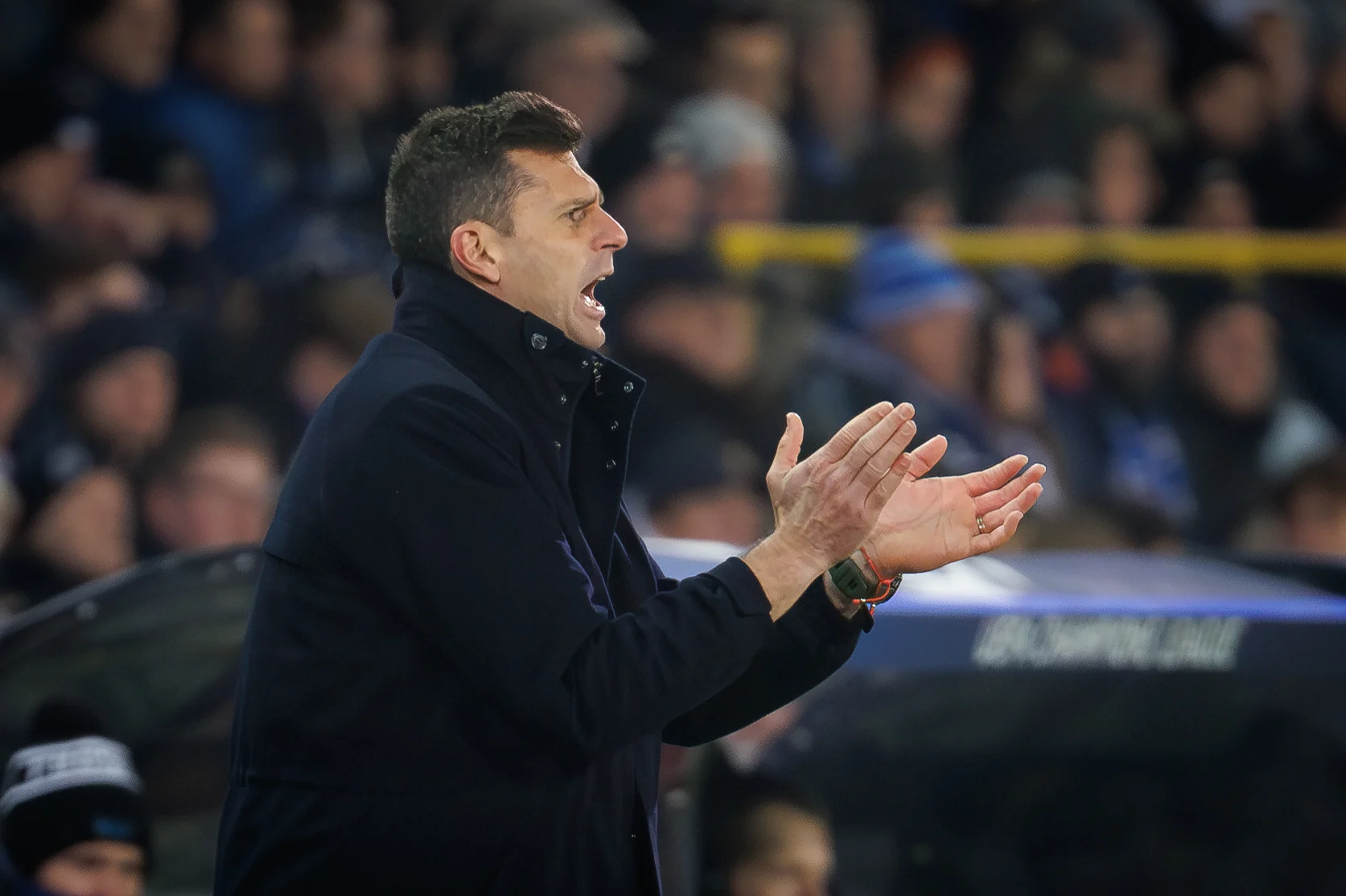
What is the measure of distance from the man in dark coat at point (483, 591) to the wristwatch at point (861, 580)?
7.6 inches

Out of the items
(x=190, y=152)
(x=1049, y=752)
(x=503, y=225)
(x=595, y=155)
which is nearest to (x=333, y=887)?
(x=503, y=225)

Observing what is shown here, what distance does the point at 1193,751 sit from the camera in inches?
116

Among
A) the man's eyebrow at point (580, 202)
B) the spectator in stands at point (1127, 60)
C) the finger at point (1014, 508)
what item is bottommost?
the finger at point (1014, 508)

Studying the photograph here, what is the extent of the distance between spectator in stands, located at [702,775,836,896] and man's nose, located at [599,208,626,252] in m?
1.16

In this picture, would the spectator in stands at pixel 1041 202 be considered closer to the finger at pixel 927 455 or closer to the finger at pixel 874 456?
the finger at pixel 927 455

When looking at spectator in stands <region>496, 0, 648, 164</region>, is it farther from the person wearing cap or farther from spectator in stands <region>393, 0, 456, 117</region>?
the person wearing cap

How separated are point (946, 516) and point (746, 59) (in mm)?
3715

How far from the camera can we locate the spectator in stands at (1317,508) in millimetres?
4867

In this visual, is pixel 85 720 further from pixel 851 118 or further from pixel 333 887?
pixel 851 118

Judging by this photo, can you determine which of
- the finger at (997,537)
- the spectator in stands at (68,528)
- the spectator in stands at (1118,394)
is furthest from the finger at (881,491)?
the spectator in stands at (1118,394)

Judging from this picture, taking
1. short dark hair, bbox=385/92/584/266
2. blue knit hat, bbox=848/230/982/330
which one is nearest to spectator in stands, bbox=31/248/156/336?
blue knit hat, bbox=848/230/982/330

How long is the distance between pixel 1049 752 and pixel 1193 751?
26 centimetres

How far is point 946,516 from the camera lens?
208cm

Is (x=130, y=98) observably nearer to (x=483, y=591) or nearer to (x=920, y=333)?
(x=920, y=333)
